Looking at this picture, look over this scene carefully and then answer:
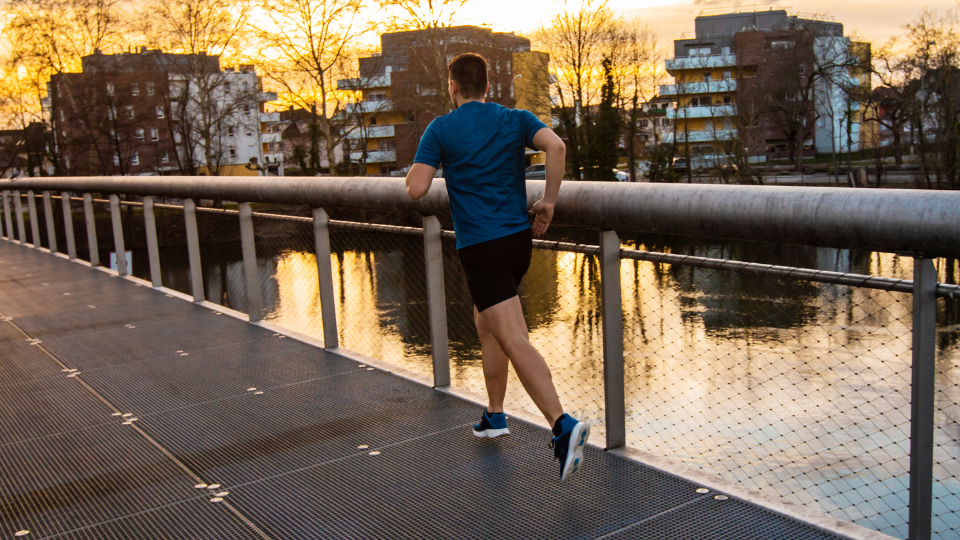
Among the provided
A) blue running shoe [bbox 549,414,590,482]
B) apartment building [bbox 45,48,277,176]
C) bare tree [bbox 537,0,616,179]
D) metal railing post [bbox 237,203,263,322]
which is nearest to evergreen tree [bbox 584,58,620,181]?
bare tree [bbox 537,0,616,179]

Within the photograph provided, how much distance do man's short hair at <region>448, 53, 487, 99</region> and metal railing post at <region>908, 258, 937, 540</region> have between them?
1520 mm

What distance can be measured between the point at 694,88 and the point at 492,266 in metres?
72.8

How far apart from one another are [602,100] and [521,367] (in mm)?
54301

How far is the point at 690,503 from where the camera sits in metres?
2.74

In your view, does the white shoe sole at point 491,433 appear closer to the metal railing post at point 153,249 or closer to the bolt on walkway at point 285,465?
the bolt on walkway at point 285,465

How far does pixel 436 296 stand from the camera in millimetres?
4219

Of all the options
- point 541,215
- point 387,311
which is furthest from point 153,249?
point 387,311

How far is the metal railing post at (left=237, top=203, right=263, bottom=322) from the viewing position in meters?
5.89

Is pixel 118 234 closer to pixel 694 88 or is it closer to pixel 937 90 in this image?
pixel 937 90

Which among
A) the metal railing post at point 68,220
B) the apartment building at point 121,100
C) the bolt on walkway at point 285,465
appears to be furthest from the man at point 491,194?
the apartment building at point 121,100

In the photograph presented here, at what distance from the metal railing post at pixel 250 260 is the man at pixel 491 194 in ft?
10.5

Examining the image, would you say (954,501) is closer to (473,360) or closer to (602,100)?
(473,360)

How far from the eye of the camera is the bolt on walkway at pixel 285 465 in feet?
8.93

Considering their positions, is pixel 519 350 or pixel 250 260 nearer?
pixel 519 350
